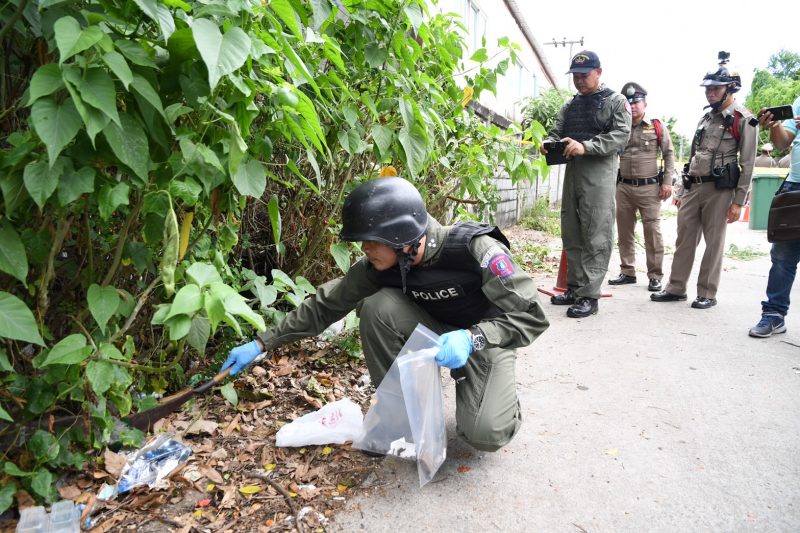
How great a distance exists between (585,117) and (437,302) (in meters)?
2.96

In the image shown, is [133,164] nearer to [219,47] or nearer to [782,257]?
[219,47]

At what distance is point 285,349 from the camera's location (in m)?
3.35

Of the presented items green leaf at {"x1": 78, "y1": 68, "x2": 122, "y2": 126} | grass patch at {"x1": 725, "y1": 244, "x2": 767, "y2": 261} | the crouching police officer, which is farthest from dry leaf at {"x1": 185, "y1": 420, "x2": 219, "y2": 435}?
grass patch at {"x1": 725, "y1": 244, "x2": 767, "y2": 261}

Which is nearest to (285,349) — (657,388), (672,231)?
(657,388)

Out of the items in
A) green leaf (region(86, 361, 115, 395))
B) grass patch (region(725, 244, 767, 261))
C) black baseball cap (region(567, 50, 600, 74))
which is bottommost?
grass patch (region(725, 244, 767, 261))

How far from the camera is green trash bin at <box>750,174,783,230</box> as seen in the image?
1141cm

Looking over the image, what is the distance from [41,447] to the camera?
187 cm

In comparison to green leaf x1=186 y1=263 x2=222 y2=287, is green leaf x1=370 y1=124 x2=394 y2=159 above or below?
above

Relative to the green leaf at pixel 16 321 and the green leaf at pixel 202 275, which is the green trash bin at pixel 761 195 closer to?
the green leaf at pixel 202 275

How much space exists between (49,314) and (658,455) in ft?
8.47

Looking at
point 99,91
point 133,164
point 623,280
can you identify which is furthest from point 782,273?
point 99,91

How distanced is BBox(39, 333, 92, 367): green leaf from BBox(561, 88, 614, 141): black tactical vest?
4232mm

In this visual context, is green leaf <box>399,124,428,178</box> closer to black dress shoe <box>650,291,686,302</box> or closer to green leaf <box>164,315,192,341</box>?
green leaf <box>164,315,192,341</box>

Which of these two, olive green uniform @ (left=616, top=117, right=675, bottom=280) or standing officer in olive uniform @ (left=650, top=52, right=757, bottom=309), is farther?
olive green uniform @ (left=616, top=117, right=675, bottom=280)
